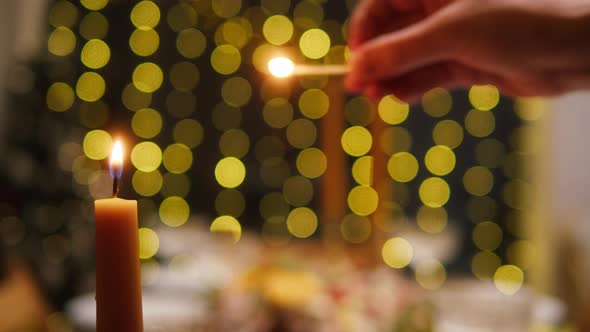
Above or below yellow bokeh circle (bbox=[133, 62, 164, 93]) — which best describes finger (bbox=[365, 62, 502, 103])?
below

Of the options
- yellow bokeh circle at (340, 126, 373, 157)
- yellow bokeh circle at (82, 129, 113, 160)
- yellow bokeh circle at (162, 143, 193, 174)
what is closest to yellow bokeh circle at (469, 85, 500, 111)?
yellow bokeh circle at (340, 126, 373, 157)

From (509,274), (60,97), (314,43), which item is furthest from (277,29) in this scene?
(509,274)

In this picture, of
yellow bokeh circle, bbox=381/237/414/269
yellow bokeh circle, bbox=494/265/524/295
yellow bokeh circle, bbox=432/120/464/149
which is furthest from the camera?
yellow bokeh circle, bbox=432/120/464/149

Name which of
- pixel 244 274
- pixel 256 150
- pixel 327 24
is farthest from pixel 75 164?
pixel 244 274

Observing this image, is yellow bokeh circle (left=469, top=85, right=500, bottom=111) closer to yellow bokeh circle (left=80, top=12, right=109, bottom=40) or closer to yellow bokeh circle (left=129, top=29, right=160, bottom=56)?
yellow bokeh circle (left=129, top=29, right=160, bottom=56)

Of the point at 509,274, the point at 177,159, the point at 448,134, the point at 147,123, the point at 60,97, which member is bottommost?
the point at 509,274

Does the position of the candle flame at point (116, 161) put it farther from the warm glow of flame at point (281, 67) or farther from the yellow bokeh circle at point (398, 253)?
the yellow bokeh circle at point (398, 253)

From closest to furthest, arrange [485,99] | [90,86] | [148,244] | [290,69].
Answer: [290,69] → [148,244] → [485,99] → [90,86]

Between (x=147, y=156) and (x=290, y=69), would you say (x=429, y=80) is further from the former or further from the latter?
(x=147, y=156)
